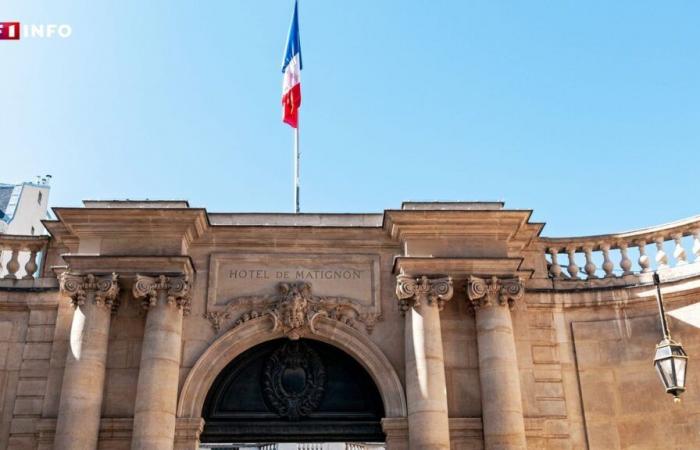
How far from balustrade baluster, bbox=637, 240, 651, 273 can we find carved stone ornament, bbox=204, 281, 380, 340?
143 inches

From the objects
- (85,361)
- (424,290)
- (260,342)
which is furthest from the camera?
(260,342)

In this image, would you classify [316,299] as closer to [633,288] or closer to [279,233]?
[279,233]

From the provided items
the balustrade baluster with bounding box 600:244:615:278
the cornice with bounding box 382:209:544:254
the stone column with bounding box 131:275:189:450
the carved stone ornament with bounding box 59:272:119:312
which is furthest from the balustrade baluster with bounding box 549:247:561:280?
the carved stone ornament with bounding box 59:272:119:312

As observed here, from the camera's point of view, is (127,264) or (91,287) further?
(127,264)

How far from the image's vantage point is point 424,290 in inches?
377

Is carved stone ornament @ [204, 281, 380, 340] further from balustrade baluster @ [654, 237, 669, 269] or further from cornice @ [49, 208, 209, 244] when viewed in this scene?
balustrade baluster @ [654, 237, 669, 269]

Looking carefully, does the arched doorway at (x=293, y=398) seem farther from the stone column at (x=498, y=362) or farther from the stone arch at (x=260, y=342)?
the stone column at (x=498, y=362)

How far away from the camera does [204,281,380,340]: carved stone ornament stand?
385 inches

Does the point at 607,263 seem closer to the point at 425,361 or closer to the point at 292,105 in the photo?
the point at 425,361

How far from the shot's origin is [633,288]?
33.3 ft

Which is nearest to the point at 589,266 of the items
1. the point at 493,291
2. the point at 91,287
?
the point at 493,291

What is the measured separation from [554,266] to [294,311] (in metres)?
3.65

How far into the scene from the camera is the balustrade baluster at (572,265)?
10.6 m

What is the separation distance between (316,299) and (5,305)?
4042 millimetres
